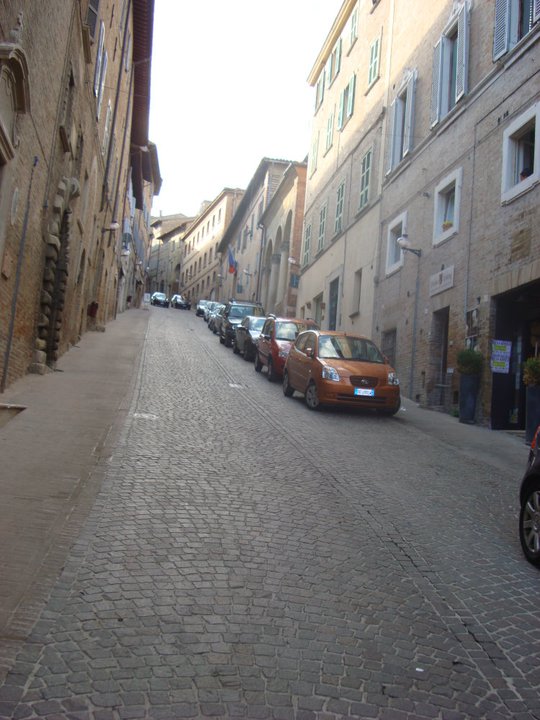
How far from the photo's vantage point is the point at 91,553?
427cm

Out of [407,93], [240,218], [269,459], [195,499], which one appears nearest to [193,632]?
[195,499]

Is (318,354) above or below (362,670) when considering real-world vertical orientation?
above

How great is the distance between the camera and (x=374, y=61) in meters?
24.1

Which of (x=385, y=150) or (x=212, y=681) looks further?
(x=385, y=150)

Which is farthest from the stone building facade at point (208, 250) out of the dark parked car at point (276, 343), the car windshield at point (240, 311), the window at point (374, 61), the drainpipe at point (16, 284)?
the drainpipe at point (16, 284)

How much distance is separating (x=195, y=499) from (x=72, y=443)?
2.43 metres

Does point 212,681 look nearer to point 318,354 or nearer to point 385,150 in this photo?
point 318,354

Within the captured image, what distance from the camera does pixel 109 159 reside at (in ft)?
71.9

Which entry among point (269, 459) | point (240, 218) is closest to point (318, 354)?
point (269, 459)

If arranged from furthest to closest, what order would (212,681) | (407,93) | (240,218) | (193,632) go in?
(240,218) < (407,93) < (193,632) < (212,681)

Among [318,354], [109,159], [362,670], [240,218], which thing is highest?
[240,218]

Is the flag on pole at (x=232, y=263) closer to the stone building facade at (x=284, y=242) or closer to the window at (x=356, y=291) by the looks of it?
the stone building facade at (x=284, y=242)

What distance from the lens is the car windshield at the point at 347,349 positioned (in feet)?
45.1

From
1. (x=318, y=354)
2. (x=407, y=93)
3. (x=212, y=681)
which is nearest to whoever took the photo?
(x=212, y=681)
